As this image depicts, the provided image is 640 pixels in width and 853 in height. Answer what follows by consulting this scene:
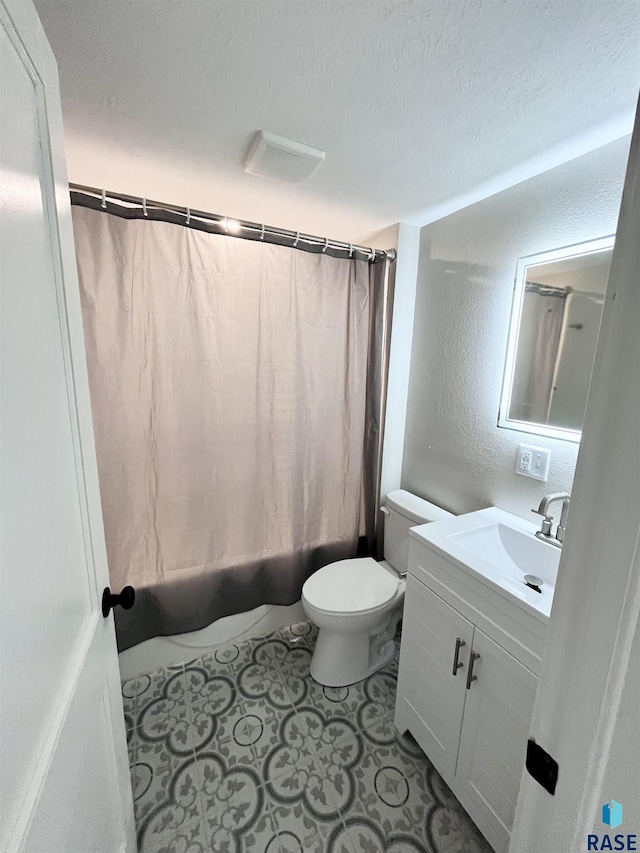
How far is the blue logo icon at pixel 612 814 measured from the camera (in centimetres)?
39

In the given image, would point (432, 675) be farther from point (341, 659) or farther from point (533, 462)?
point (533, 462)

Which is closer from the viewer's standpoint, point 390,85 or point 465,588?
point 390,85

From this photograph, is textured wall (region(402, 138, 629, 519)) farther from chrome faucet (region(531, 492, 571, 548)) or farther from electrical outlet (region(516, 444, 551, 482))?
chrome faucet (region(531, 492, 571, 548))

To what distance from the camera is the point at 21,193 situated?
1.65 feet

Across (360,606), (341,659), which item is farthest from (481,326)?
→ (341,659)

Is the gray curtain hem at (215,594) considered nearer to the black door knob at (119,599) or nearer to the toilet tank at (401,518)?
the toilet tank at (401,518)

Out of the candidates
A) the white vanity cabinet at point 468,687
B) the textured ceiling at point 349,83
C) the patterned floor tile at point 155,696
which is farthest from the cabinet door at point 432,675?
the textured ceiling at point 349,83

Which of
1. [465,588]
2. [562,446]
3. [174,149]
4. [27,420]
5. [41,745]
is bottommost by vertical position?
[465,588]

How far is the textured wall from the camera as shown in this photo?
124 cm

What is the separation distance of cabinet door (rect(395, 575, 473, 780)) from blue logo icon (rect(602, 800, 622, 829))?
711 millimetres

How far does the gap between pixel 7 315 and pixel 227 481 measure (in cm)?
130

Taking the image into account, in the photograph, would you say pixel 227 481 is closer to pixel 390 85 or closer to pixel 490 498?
pixel 490 498

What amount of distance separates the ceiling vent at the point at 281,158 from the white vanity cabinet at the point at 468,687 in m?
1.42

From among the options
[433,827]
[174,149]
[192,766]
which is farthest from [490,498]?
[174,149]
